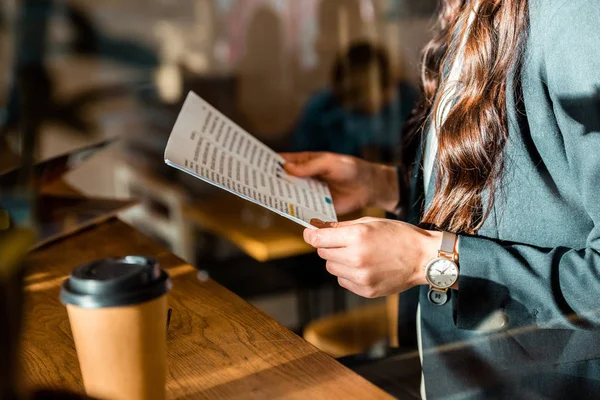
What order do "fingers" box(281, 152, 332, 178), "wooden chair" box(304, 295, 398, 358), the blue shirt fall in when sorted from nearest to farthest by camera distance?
"fingers" box(281, 152, 332, 178) < "wooden chair" box(304, 295, 398, 358) < the blue shirt

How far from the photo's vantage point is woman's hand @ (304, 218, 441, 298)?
72 cm

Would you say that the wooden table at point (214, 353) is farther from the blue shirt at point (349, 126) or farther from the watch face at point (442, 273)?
the blue shirt at point (349, 126)

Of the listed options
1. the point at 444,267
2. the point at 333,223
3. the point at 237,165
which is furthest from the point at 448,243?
the point at 237,165

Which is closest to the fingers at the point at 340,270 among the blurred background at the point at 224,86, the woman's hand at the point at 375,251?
the woman's hand at the point at 375,251

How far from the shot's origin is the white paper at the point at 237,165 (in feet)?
2.39

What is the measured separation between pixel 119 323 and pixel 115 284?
0.10 feet

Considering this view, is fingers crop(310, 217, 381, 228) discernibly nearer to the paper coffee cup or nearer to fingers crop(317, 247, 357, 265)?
fingers crop(317, 247, 357, 265)

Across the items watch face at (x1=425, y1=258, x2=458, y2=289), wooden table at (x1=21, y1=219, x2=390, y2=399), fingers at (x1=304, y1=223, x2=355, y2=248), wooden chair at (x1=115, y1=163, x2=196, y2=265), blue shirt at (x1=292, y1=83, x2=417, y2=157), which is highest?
fingers at (x1=304, y1=223, x2=355, y2=248)

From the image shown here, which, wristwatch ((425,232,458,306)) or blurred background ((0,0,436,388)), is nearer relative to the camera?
wristwatch ((425,232,458,306))

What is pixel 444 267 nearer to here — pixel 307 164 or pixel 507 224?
pixel 507 224

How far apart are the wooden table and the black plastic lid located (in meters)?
0.04

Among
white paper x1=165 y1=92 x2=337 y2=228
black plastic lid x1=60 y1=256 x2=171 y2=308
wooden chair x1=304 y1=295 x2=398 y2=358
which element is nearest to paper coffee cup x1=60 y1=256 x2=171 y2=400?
black plastic lid x1=60 y1=256 x2=171 y2=308

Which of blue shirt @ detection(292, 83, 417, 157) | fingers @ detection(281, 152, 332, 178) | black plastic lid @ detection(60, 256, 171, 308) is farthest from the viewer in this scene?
blue shirt @ detection(292, 83, 417, 157)

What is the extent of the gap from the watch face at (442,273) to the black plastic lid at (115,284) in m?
0.36
